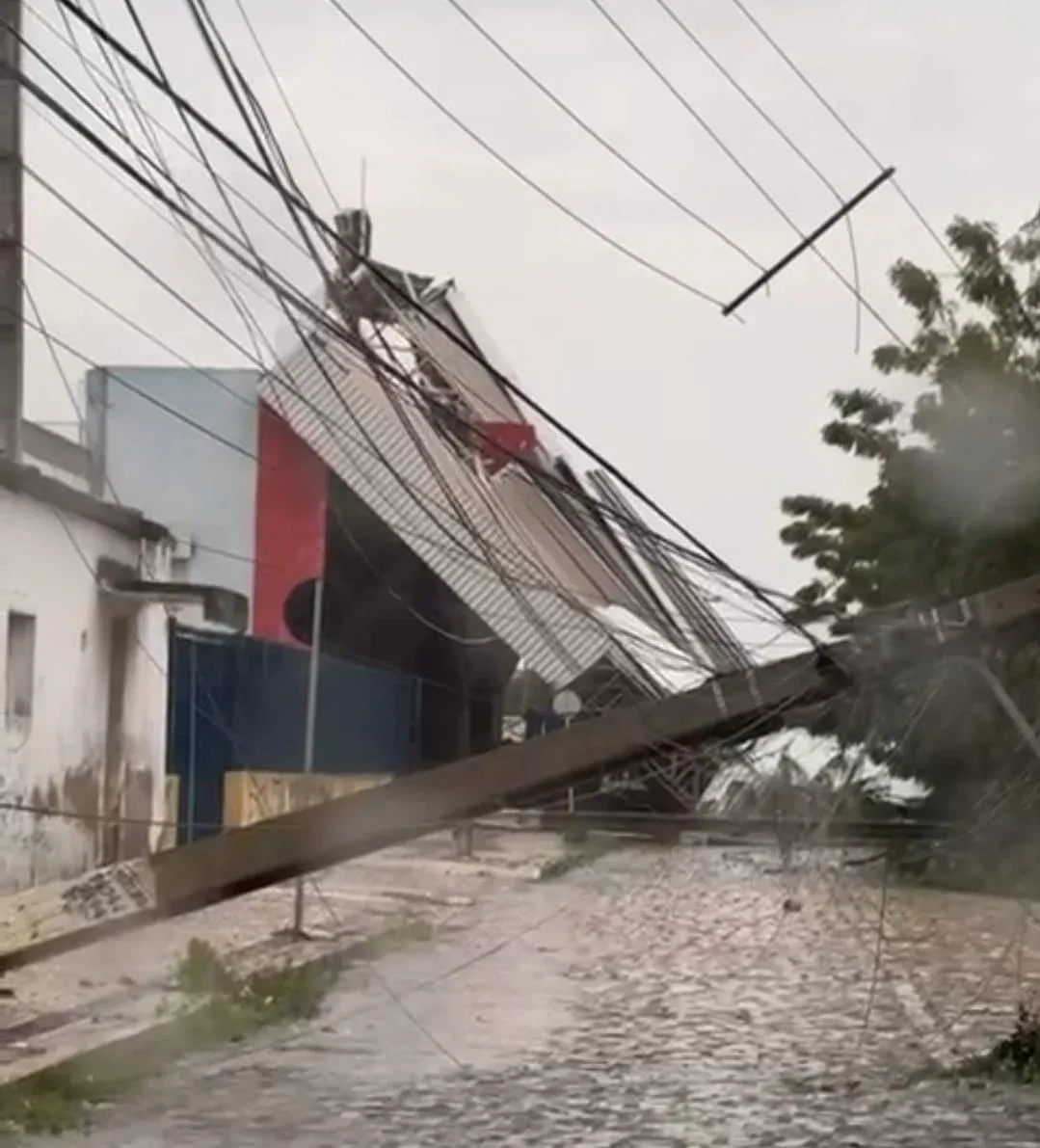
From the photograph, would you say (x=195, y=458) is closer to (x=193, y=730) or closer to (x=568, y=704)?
(x=568, y=704)

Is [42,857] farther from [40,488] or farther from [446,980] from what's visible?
[446,980]

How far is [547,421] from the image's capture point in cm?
1148

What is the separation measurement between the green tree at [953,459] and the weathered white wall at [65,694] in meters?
6.60

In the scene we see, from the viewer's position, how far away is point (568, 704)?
29766 mm

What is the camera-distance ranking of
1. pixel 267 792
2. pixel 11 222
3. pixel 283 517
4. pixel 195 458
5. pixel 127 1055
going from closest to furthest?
pixel 127 1055, pixel 11 222, pixel 267 792, pixel 283 517, pixel 195 458

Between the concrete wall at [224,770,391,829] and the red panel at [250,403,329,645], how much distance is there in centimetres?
1077

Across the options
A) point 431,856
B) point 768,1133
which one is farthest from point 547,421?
point 431,856

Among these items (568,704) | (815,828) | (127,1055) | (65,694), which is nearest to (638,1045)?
(815,828)

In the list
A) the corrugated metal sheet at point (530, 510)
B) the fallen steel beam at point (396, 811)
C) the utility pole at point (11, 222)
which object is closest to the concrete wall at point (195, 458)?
the corrugated metal sheet at point (530, 510)

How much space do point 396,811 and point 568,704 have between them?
63.2 feet

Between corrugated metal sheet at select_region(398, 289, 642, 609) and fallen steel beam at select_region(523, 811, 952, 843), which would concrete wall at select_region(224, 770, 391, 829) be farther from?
fallen steel beam at select_region(523, 811, 952, 843)

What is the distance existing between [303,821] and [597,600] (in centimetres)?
1215

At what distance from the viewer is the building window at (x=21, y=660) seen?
69.8 feet

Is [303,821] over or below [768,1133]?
over
